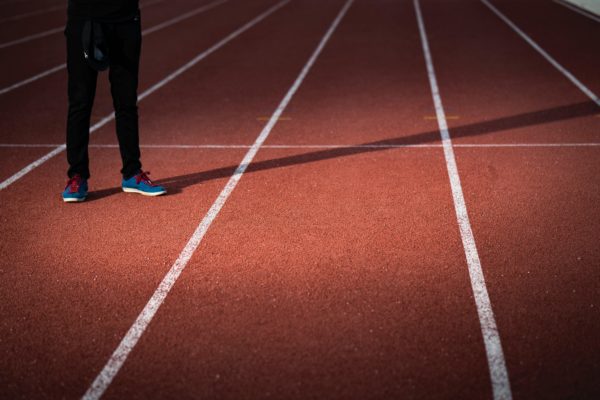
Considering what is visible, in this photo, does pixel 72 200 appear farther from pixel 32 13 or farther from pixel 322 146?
pixel 32 13

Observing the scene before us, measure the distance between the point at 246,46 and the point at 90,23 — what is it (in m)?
7.39

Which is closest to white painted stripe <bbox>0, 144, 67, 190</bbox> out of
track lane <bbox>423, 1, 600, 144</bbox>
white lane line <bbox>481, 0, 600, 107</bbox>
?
track lane <bbox>423, 1, 600, 144</bbox>

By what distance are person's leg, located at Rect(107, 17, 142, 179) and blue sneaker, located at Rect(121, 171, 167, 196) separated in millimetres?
45

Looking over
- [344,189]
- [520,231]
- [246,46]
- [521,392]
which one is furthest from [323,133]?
[246,46]

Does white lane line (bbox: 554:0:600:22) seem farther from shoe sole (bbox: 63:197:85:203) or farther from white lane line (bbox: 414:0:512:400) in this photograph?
shoe sole (bbox: 63:197:85:203)

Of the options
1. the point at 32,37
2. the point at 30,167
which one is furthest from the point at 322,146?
the point at 32,37

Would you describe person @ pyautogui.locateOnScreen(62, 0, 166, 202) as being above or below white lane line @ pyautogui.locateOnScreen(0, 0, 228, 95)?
above

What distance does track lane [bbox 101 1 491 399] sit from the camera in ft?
9.55

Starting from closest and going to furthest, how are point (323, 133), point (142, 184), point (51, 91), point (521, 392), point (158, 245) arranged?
point (521, 392) < point (158, 245) < point (142, 184) < point (323, 133) < point (51, 91)

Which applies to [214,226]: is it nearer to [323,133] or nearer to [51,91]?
[323,133]

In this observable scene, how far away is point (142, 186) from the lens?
5.09 m

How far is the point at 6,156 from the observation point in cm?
612

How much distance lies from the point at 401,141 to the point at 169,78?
14.4 ft

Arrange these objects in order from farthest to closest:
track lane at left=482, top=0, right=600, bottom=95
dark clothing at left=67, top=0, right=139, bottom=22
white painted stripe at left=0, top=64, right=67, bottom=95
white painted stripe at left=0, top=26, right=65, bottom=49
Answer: white painted stripe at left=0, top=26, right=65, bottom=49 < track lane at left=482, top=0, right=600, bottom=95 < white painted stripe at left=0, top=64, right=67, bottom=95 < dark clothing at left=67, top=0, right=139, bottom=22
